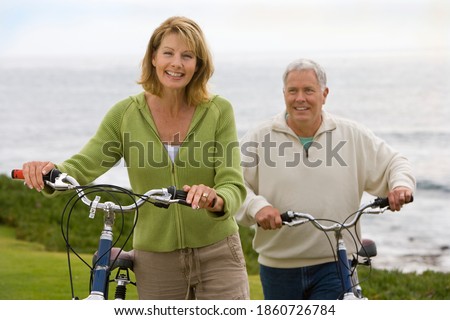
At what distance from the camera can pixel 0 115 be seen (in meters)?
20.8

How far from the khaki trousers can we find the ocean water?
370 inches

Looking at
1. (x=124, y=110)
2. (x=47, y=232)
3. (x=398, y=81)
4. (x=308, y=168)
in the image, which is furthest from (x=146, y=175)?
(x=398, y=81)

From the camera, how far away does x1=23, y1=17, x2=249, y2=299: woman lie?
11.8 ft

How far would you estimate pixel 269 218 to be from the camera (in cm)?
393

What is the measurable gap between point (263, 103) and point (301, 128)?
1682cm

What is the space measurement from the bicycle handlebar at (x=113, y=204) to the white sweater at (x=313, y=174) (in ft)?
3.89

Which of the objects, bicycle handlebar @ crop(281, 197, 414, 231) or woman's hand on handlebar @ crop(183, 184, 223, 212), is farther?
bicycle handlebar @ crop(281, 197, 414, 231)

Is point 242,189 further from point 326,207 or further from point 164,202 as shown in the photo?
point 326,207

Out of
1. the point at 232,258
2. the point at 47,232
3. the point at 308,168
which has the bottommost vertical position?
the point at 47,232

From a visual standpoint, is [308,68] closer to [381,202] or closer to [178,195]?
[381,202]

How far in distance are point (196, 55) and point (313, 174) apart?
1.07 metres

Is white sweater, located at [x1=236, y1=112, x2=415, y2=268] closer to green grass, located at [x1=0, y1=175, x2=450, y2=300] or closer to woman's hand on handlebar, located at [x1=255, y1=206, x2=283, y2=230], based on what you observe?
woman's hand on handlebar, located at [x1=255, y1=206, x2=283, y2=230]

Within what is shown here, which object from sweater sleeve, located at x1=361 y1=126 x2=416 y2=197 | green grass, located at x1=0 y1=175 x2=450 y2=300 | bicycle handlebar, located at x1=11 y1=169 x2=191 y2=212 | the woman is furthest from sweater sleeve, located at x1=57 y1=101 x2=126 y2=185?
green grass, located at x1=0 y1=175 x2=450 y2=300

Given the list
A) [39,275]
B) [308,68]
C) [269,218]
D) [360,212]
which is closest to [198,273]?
[269,218]
